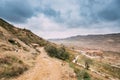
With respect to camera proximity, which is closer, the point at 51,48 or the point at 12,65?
the point at 12,65

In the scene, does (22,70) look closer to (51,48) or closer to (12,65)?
(12,65)

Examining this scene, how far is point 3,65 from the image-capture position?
1491 inches

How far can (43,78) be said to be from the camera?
38406 mm

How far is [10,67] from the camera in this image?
38.0 m

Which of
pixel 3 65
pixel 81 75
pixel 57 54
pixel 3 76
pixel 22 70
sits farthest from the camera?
pixel 57 54

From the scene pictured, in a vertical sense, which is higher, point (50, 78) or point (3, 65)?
point (3, 65)

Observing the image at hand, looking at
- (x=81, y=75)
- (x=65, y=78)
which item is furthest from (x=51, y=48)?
(x=65, y=78)

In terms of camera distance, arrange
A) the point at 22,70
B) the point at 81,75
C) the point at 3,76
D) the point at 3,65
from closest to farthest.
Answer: the point at 3,76 → the point at 3,65 → the point at 22,70 → the point at 81,75

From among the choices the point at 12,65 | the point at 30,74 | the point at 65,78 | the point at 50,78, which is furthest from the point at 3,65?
the point at 65,78

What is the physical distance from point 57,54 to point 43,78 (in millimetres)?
61247

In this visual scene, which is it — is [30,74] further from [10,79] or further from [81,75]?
[81,75]

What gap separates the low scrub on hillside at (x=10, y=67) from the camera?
36.0 m

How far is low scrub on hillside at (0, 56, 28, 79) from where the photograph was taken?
3600 centimetres

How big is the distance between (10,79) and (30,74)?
557 cm
